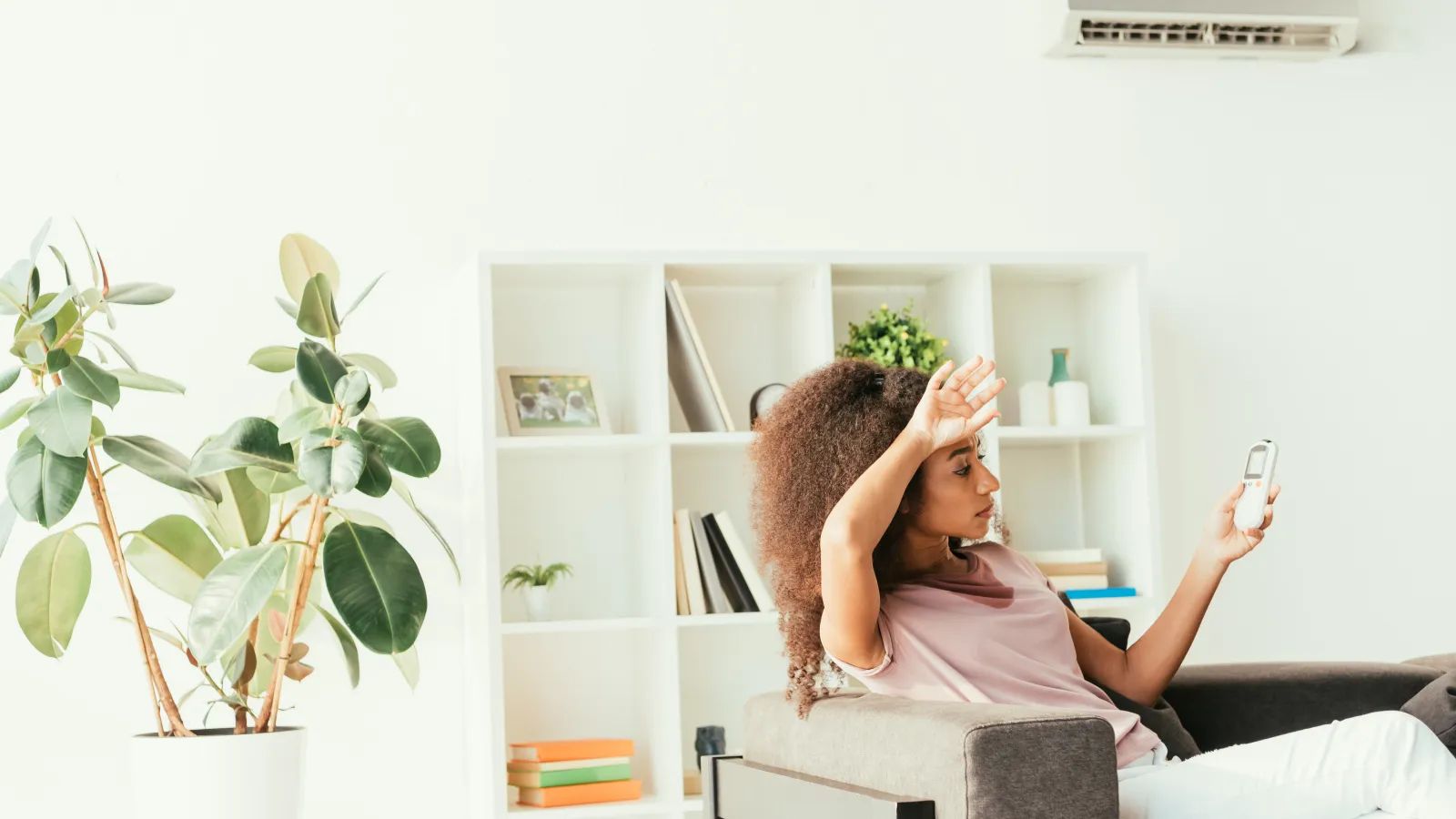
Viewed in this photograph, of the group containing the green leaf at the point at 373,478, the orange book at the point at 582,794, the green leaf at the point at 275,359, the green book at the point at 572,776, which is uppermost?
the green leaf at the point at 275,359

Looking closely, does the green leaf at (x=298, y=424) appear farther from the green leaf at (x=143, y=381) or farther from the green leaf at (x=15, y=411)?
the green leaf at (x=15, y=411)

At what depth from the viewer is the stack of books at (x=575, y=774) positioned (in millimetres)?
3004

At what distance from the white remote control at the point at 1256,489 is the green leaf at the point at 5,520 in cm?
209

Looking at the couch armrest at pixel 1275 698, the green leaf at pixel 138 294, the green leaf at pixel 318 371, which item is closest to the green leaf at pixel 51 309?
the green leaf at pixel 138 294

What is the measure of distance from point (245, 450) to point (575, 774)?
941 mm

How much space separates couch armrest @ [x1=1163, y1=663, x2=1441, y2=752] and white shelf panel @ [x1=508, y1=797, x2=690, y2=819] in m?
1.05

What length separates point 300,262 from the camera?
299cm

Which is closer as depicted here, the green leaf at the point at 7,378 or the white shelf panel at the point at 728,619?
the green leaf at the point at 7,378

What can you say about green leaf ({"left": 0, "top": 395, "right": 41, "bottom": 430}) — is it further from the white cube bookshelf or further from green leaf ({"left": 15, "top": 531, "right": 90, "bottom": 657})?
the white cube bookshelf

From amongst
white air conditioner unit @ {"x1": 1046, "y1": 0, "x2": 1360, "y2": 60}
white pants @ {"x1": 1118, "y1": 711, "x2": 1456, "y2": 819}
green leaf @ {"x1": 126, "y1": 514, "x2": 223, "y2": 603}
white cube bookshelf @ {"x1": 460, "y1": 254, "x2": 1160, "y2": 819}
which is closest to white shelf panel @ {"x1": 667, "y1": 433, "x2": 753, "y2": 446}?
white cube bookshelf @ {"x1": 460, "y1": 254, "x2": 1160, "y2": 819}

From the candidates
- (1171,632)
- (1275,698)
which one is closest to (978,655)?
(1171,632)

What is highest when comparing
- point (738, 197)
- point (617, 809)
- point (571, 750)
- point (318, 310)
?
point (738, 197)

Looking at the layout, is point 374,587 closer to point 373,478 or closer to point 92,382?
point 373,478

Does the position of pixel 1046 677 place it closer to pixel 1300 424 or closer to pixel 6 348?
pixel 1300 424
